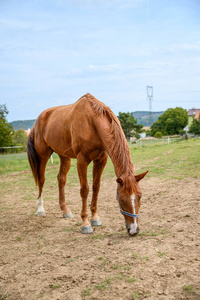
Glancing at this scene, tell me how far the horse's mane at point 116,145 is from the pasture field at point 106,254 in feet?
3.24

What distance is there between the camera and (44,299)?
7.29 ft

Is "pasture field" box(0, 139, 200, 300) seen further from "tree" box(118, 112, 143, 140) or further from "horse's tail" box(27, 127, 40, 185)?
"tree" box(118, 112, 143, 140)

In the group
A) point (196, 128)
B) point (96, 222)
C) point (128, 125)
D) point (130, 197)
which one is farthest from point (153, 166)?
point (128, 125)

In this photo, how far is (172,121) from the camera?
78.2m

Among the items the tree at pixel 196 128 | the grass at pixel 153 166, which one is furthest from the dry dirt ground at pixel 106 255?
the tree at pixel 196 128

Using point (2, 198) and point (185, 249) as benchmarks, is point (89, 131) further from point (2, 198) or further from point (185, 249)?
point (2, 198)

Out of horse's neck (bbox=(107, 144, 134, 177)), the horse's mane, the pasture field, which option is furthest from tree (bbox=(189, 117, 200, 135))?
horse's neck (bbox=(107, 144, 134, 177))

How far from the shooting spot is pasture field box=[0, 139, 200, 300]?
7.48 feet

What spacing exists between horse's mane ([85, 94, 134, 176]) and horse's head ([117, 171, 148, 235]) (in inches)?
5.2

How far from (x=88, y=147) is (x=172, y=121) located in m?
78.3

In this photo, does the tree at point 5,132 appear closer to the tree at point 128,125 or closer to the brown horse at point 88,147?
the brown horse at point 88,147

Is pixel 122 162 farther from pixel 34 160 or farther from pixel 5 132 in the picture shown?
pixel 5 132

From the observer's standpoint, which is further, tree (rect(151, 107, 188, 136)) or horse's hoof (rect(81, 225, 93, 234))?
tree (rect(151, 107, 188, 136))

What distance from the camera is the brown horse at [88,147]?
321 centimetres
